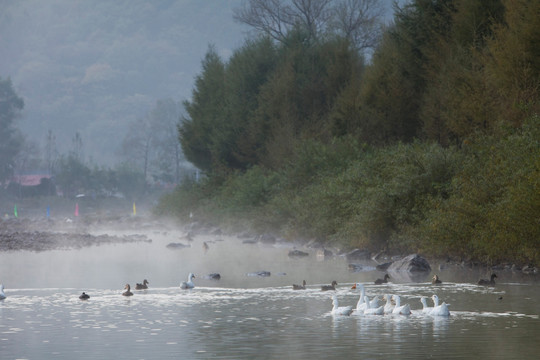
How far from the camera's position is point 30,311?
18.9 metres

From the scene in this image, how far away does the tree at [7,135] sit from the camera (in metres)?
124

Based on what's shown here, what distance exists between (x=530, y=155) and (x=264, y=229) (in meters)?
24.2

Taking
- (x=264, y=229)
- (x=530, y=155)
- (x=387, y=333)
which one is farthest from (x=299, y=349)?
(x=264, y=229)

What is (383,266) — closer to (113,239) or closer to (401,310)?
(401,310)

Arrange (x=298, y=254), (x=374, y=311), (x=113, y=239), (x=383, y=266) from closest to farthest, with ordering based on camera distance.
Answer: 1. (x=374, y=311)
2. (x=383, y=266)
3. (x=298, y=254)
4. (x=113, y=239)

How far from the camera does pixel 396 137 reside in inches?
1750

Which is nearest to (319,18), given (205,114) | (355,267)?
(205,114)

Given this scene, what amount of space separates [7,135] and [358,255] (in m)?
107

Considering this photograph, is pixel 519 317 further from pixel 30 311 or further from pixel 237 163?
pixel 237 163

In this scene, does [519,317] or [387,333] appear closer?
[387,333]

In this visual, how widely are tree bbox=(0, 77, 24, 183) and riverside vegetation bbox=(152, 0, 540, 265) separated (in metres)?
61.1

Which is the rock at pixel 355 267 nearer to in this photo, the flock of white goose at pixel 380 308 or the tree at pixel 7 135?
the flock of white goose at pixel 380 308

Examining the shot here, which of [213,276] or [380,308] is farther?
[213,276]

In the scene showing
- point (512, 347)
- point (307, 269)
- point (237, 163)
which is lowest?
point (512, 347)
